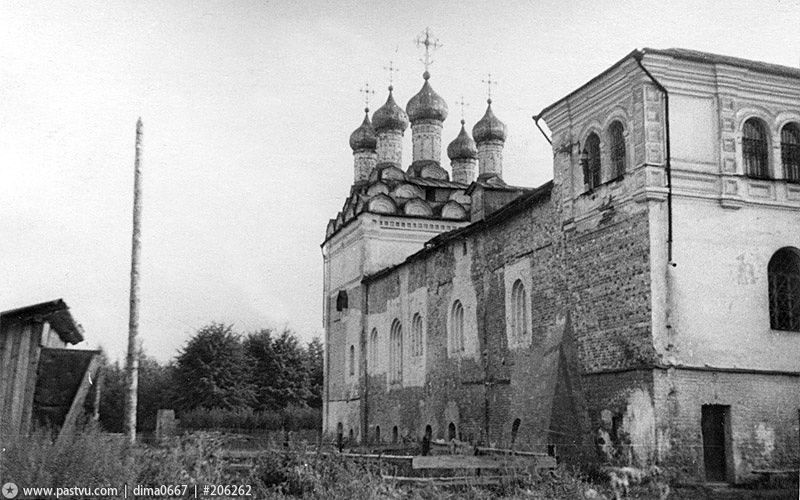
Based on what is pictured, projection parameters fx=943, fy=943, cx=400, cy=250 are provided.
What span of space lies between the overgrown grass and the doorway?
2873 centimetres

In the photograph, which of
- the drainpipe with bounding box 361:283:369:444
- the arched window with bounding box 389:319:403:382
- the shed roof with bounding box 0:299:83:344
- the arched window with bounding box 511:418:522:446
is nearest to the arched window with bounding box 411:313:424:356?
the arched window with bounding box 389:319:403:382

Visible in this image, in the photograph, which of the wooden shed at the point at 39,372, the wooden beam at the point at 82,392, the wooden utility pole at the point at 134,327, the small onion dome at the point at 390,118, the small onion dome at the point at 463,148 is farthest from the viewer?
the small onion dome at the point at 463,148

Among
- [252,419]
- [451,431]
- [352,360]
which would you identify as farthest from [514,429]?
[252,419]

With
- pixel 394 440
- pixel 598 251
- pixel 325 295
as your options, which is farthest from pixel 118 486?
pixel 325 295

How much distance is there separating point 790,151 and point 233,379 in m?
37.5

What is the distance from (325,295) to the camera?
3909 centimetres

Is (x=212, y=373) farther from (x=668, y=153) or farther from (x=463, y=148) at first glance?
(x=668, y=153)

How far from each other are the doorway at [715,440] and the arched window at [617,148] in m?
4.50

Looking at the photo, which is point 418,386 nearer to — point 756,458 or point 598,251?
point 598,251

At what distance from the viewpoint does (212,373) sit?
4941 cm

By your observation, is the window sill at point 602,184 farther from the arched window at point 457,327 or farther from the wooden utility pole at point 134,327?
the wooden utility pole at point 134,327

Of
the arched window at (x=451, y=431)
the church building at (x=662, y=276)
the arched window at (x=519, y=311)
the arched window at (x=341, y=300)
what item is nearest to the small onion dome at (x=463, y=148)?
the arched window at (x=341, y=300)

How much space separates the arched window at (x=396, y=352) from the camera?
30141 millimetres

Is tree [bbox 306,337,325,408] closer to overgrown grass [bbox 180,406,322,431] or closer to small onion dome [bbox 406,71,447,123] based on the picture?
overgrown grass [bbox 180,406,322,431]
